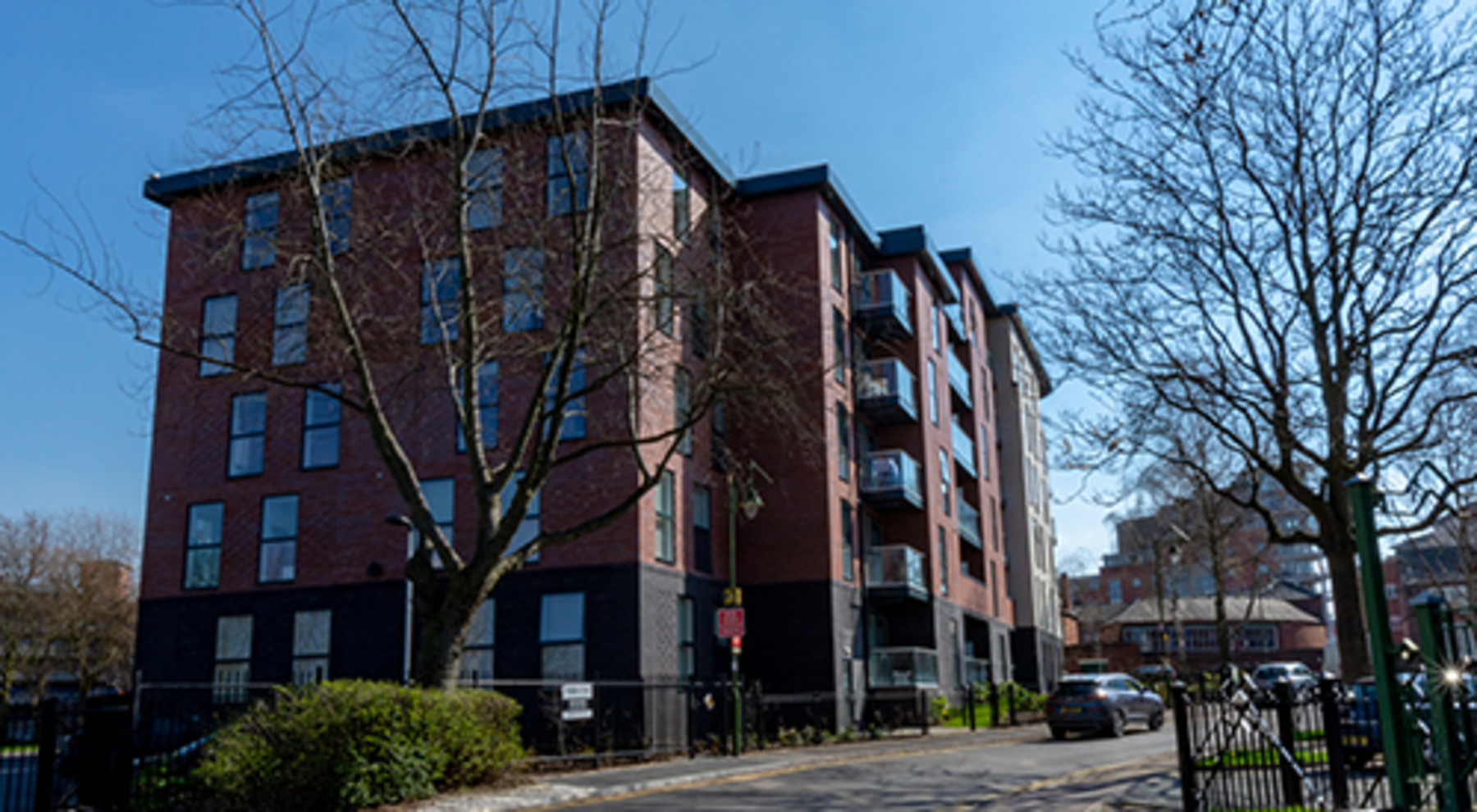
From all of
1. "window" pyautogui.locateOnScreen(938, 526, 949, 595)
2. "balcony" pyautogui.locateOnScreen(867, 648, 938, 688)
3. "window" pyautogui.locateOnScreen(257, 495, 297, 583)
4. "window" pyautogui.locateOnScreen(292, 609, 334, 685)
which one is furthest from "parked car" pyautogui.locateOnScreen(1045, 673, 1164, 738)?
"window" pyautogui.locateOnScreen(257, 495, 297, 583)

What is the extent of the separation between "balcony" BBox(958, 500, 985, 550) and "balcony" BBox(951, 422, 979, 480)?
128cm

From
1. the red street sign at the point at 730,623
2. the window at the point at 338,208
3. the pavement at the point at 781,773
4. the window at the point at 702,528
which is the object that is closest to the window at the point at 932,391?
the window at the point at 702,528

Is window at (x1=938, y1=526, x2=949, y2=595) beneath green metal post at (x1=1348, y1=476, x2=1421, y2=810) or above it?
above

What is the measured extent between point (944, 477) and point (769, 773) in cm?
2184

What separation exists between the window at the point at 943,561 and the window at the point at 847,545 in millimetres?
5018

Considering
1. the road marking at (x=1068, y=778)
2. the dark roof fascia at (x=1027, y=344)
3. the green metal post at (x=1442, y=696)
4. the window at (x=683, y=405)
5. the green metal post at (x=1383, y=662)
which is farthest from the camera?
the dark roof fascia at (x=1027, y=344)

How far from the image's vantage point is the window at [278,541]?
28734 millimetres

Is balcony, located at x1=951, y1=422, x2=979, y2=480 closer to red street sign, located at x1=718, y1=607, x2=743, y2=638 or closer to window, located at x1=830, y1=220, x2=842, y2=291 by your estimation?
window, located at x1=830, y1=220, x2=842, y2=291

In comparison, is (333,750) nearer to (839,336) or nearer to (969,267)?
(839,336)

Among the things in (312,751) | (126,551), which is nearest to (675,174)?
(312,751)

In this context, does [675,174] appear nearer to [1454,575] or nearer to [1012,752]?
[1012,752]

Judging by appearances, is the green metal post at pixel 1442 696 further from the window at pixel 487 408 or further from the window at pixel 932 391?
the window at pixel 932 391

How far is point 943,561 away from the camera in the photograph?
3806 centimetres

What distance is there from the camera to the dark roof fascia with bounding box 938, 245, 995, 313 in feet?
152
